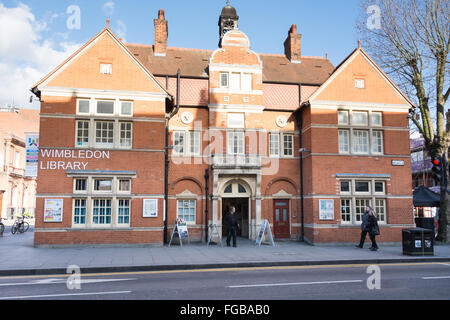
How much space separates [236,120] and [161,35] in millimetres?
8009

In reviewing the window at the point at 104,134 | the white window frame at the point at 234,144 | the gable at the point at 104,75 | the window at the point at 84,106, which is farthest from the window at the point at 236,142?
the window at the point at 84,106

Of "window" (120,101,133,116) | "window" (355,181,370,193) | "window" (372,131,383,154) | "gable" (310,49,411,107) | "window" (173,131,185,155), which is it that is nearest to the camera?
"window" (120,101,133,116)

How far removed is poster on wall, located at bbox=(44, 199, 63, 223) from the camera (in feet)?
56.2

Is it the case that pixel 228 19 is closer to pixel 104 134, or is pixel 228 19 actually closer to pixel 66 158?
pixel 104 134

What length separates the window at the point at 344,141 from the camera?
2031 cm

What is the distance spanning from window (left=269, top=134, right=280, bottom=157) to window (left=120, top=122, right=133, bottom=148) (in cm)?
792

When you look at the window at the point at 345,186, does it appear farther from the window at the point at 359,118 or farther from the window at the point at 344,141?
the window at the point at 359,118

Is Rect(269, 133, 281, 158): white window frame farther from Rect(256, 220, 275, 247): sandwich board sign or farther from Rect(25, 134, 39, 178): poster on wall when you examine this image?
Rect(25, 134, 39, 178): poster on wall

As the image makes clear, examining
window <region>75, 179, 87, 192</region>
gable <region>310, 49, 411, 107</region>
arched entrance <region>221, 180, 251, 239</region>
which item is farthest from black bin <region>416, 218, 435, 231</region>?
window <region>75, 179, 87, 192</region>

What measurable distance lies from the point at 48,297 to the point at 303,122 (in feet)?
54.7

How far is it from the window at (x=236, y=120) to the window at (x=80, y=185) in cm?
817

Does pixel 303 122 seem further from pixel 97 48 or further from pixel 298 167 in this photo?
pixel 97 48

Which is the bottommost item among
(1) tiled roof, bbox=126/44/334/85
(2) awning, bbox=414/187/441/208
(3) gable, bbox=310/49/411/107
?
(2) awning, bbox=414/187/441/208
